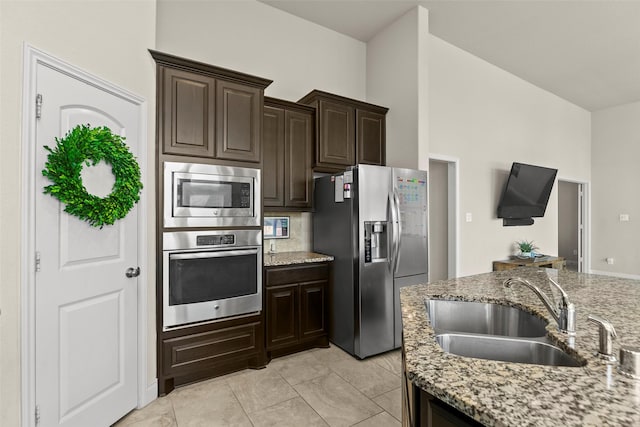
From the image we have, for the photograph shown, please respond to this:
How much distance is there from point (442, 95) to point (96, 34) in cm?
387

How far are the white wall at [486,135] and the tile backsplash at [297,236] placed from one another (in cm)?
195

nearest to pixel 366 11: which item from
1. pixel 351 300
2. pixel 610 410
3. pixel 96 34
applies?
pixel 96 34

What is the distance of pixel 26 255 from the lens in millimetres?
1591

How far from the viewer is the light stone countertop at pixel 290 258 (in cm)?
292

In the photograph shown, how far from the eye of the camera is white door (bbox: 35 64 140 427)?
168 centimetres

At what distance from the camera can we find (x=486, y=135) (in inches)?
189

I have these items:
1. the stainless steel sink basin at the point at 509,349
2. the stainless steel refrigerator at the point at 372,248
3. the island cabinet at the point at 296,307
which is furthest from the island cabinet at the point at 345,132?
the stainless steel sink basin at the point at 509,349

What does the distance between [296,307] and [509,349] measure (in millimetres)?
2159

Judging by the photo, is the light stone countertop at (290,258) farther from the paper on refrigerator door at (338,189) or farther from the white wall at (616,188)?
the white wall at (616,188)

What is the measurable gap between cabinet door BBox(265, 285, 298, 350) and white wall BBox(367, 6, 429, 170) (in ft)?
6.29

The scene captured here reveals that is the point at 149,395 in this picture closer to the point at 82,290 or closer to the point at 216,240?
the point at 82,290

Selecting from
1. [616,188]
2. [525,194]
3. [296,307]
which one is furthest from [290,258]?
[616,188]

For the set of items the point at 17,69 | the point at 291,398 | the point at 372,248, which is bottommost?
the point at 291,398

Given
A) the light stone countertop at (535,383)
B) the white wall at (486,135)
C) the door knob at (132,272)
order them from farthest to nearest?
the white wall at (486,135) → the door knob at (132,272) → the light stone countertop at (535,383)
